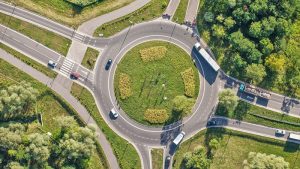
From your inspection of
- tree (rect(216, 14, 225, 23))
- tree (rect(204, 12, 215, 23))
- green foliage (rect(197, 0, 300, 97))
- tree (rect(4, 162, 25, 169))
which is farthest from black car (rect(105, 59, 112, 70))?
tree (rect(4, 162, 25, 169))

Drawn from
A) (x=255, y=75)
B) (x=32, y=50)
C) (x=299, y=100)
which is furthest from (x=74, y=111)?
(x=299, y=100)

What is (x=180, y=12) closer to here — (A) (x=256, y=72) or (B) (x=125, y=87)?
(B) (x=125, y=87)

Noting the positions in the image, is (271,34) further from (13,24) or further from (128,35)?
(13,24)

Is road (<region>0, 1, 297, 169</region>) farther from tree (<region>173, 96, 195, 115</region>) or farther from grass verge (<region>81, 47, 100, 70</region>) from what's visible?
tree (<region>173, 96, 195, 115</region>)

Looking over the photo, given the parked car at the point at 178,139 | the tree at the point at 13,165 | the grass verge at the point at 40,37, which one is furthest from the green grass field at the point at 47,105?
the parked car at the point at 178,139

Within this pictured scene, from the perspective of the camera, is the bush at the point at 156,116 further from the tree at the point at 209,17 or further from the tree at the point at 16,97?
the tree at the point at 16,97

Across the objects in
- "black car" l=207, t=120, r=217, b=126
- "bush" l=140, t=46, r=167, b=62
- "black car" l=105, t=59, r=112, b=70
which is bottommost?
"black car" l=207, t=120, r=217, b=126

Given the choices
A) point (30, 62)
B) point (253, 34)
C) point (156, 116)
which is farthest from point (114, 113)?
point (253, 34)
